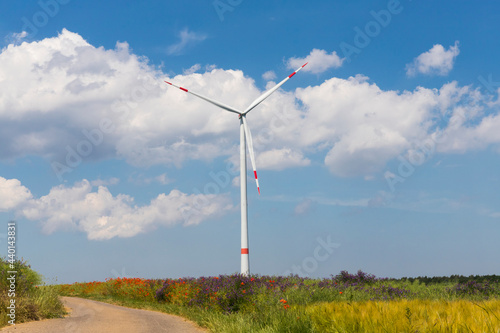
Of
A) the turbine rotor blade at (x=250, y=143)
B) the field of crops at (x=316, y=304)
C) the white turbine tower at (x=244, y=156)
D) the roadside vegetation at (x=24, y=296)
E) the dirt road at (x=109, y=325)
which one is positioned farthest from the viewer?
the turbine rotor blade at (x=250, y=143)

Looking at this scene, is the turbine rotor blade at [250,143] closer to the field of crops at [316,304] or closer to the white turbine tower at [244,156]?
the white turbine tower at [244,156]

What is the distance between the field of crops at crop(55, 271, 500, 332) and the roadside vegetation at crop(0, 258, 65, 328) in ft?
18.0

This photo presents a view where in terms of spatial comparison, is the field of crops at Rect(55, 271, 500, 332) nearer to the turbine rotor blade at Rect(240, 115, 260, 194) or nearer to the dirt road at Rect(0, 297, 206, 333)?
the dirt road at Rect(0, 297, 206, 333)

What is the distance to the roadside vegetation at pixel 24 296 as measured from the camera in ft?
49.9

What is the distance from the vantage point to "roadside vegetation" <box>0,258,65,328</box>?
15203mm

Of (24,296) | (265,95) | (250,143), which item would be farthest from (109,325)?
(265,95)

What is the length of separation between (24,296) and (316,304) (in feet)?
38.7

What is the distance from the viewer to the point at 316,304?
1217cm

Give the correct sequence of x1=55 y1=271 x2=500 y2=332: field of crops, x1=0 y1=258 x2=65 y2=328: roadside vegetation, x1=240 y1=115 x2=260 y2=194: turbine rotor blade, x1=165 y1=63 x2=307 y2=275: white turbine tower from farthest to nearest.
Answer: x1=240 y1=115 x2=260 y2=194: turbine rotor blade, x1=165 y1=63 x2=307 y2=275: white turbine tower, x1=0 y1=258 x2=65 y2=328: roadside vegetation, x1=55 y1=271 x2=500 y2=332: field of crops

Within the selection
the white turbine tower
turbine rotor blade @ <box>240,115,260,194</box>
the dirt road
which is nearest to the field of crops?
the dirt road

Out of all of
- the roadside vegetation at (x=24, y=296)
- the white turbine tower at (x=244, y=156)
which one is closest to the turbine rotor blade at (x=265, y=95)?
the white turbine tower at (x=244, y=156)

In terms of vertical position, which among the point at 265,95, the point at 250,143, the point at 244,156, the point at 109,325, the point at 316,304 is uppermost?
the point at 265,95

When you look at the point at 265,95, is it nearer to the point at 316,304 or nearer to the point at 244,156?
the point at 244,156

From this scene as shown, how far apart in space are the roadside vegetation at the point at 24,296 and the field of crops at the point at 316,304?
5483 millimetres
